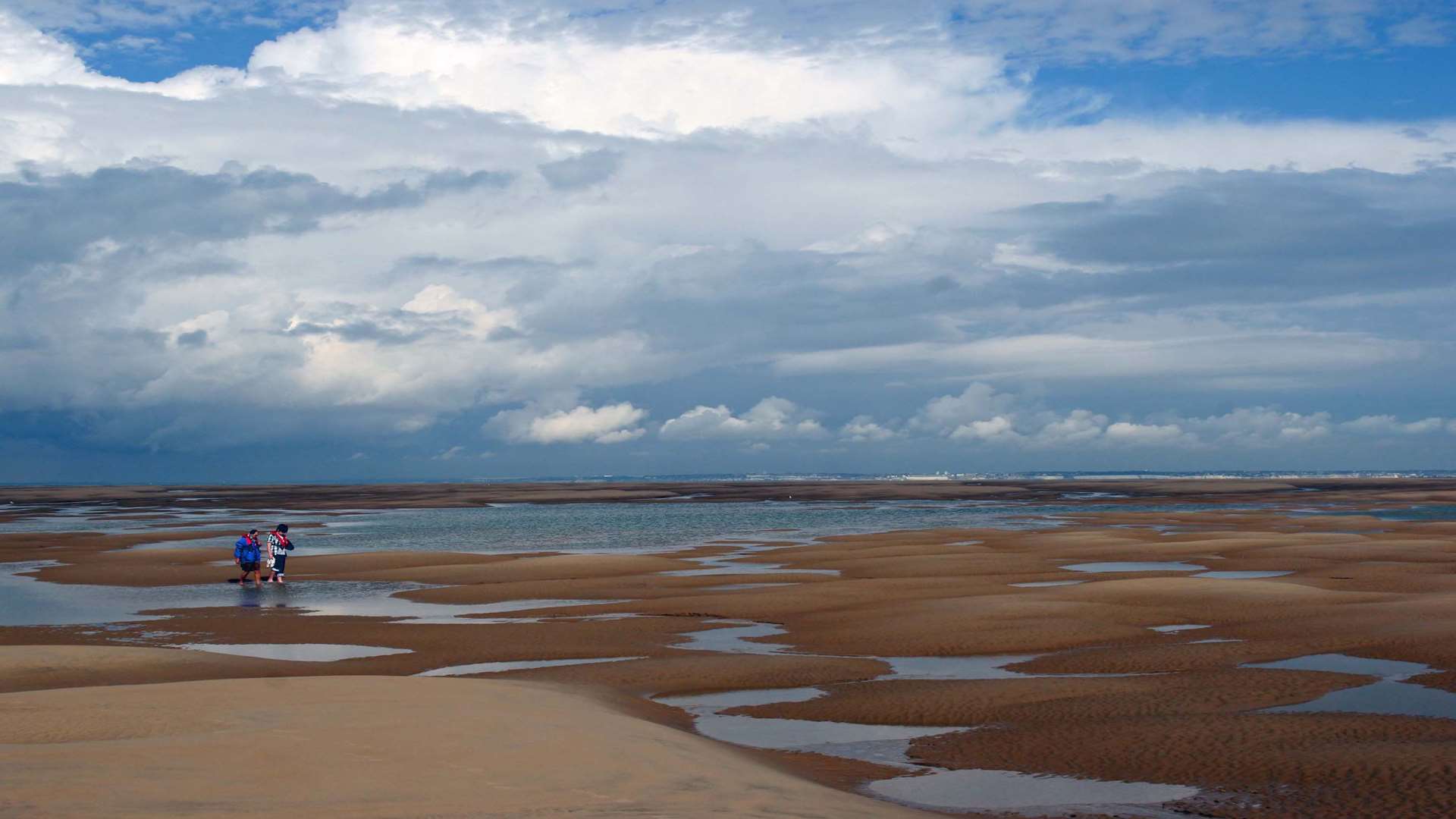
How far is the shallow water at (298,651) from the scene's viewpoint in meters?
21.8

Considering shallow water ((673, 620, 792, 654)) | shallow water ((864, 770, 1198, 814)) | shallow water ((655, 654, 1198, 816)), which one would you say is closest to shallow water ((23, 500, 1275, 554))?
shallow water ((673, 620, 792, 654))

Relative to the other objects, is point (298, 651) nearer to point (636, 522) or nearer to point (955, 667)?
point (955, 667)

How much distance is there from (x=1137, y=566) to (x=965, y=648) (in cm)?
1854

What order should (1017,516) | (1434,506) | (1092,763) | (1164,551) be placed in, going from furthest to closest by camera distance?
1. (1434,506)
2. (1017,516)
3. (1164,551)
4. (1092,763)

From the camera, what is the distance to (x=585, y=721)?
1375 centimetres

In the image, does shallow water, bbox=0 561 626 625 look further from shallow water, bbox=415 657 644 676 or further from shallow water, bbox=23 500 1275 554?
shallow water, bbox=23 500 1275 554

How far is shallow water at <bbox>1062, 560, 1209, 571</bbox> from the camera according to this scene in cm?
3731

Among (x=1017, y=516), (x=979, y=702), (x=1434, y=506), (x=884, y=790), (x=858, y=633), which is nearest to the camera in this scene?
(x=884, y=790)

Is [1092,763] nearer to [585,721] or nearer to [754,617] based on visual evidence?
[585,721]

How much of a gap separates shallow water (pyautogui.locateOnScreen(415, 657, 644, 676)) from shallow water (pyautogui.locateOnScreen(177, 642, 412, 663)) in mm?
2063

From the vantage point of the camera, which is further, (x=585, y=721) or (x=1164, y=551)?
(x=1164, y=551)

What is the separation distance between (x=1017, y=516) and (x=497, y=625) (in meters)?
56.8

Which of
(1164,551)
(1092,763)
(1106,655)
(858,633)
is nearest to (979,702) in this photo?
(1092,763)

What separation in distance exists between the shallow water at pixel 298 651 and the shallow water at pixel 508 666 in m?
2.06
